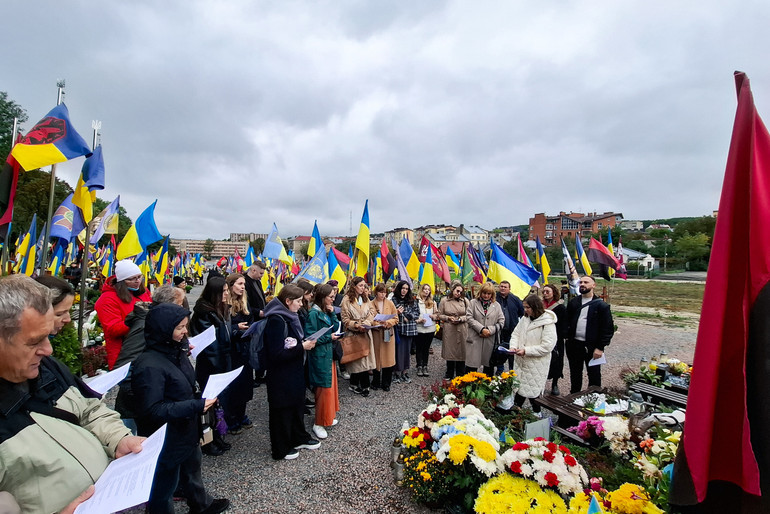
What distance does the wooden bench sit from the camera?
4.54 meters

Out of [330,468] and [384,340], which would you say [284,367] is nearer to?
[330,468]

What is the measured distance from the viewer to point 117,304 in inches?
149

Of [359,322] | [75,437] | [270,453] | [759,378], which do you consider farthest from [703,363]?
[359,322]

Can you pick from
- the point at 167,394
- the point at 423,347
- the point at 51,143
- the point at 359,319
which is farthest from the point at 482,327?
the point at 51,143

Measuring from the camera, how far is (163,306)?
253 centimetres

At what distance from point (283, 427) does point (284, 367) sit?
2.61 ft

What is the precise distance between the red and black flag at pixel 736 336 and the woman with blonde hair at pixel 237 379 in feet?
14.5

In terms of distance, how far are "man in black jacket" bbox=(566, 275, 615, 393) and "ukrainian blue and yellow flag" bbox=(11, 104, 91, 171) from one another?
7.59 metres

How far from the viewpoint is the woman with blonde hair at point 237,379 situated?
15.6 ft

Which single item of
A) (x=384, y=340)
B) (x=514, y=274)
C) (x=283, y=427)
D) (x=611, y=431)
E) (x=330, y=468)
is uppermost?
(x=514, y=274)

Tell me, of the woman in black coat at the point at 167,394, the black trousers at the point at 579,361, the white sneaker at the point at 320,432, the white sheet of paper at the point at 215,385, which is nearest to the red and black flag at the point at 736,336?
the white sheet of paper at the point at 215,385

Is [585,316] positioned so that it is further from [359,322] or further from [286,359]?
[286,359]

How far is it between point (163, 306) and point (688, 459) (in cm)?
295

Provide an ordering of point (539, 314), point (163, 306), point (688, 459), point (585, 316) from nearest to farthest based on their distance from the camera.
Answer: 1. point (688, 459)
2. point (163, 306)
3. point (539, 314)
4. point (585, 316)
